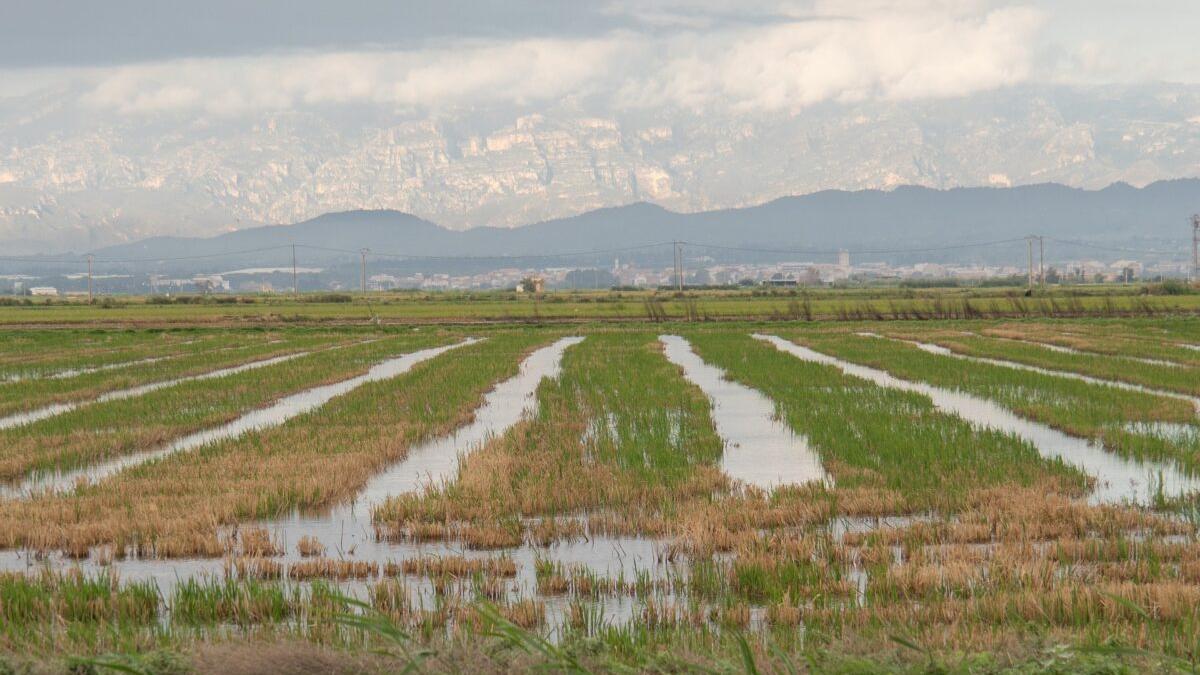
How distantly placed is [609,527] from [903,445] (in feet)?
16.3

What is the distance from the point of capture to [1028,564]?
7.66 meters

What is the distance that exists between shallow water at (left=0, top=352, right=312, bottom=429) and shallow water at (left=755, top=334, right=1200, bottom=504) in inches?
516

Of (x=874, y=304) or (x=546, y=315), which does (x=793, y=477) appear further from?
(x=874, y=304)

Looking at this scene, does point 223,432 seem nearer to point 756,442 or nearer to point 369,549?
point 756,442

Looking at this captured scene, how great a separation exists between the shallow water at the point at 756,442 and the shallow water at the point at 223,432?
239 inches

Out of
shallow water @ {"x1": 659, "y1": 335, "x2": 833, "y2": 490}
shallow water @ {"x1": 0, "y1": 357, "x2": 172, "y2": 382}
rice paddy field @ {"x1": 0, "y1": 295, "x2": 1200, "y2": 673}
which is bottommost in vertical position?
shallow water @ {"x1": 659, "y1": 335, "x2": 833, "y2": 490}

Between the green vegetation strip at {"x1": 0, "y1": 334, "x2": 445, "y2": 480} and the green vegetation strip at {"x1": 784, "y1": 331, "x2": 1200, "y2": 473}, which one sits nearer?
the green vegetation strip at {"x1": 784, "y1": 331, "x2": 1200, "y2": 473}

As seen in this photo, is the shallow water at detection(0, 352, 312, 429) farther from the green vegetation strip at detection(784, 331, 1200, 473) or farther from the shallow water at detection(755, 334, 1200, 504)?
the green vegetation strip at detection(784, 331, 1200, 473)

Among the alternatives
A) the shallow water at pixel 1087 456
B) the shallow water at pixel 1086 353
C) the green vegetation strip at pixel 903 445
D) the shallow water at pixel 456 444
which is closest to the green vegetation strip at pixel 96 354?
the shallow water at pixel 456 444

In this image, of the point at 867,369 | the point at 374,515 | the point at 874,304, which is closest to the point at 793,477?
the point at 374,515

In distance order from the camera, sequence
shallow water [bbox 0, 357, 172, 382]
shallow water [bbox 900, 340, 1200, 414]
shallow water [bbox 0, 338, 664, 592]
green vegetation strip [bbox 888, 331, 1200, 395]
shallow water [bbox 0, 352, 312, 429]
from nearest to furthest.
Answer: shallow water [bbox 0, 338, 664, 592], shallow water [bbox 0, 352, 312, 429], shallow water [bbox 900, 340, 1200, 414], green vegetation strip [bbox 888, 331, 1200, 395], shallow water [bbox 0, 357, 172, 382]

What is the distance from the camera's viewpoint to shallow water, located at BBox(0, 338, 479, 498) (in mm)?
11992

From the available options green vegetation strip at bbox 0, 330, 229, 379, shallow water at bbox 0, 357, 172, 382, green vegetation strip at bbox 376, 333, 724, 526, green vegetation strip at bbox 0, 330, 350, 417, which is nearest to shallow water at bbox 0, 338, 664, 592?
green vegetation strip at bbox 376, 333, 724, 526

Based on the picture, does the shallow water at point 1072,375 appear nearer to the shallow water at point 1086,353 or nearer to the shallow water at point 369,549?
the shallow water at point 1086,353
